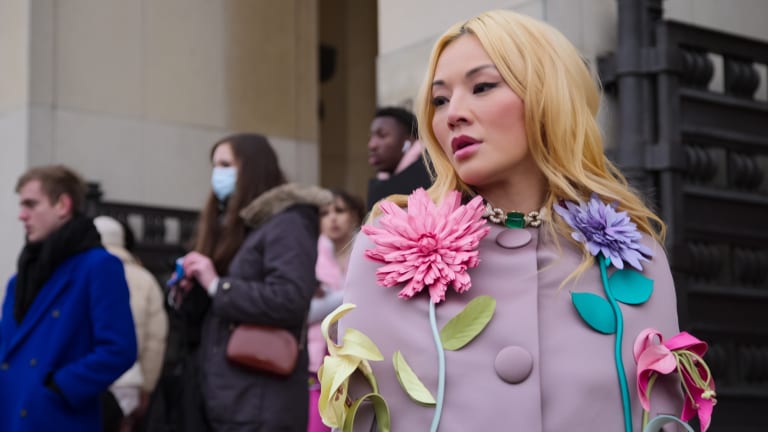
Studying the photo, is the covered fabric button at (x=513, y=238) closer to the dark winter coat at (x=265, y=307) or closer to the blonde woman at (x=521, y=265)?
the blonde woman at (x=521, y=265)

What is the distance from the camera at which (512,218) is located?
8.35 ft

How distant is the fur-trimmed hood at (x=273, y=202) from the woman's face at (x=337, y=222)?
2234 millimetres

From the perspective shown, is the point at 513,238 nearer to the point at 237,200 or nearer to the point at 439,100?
the point at 439,100

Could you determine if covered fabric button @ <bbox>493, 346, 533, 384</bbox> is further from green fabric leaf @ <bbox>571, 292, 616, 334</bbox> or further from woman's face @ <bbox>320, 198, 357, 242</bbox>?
woman's face @ <bbox>320, 198, 357, 242</bbox>

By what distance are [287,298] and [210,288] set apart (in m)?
0.33

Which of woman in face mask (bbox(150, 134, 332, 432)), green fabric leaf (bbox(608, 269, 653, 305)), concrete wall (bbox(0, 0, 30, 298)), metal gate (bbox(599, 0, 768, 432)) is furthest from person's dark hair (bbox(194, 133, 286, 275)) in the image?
concrete wall (bbox(0, 0, 30, 298))

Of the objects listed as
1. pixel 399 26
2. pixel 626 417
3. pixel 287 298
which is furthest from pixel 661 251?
pixel 399 26

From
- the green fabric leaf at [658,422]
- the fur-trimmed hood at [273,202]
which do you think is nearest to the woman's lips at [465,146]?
the green fabric leaf at [658,422]

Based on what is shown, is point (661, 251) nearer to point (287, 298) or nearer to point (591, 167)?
point (591, 167)

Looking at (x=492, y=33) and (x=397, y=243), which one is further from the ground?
(x=492, y=33)

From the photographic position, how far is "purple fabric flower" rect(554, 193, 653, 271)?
8.20 ft

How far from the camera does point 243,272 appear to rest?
5.17 meters

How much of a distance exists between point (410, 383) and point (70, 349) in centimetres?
328

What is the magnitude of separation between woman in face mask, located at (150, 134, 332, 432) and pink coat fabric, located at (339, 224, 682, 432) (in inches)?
101
